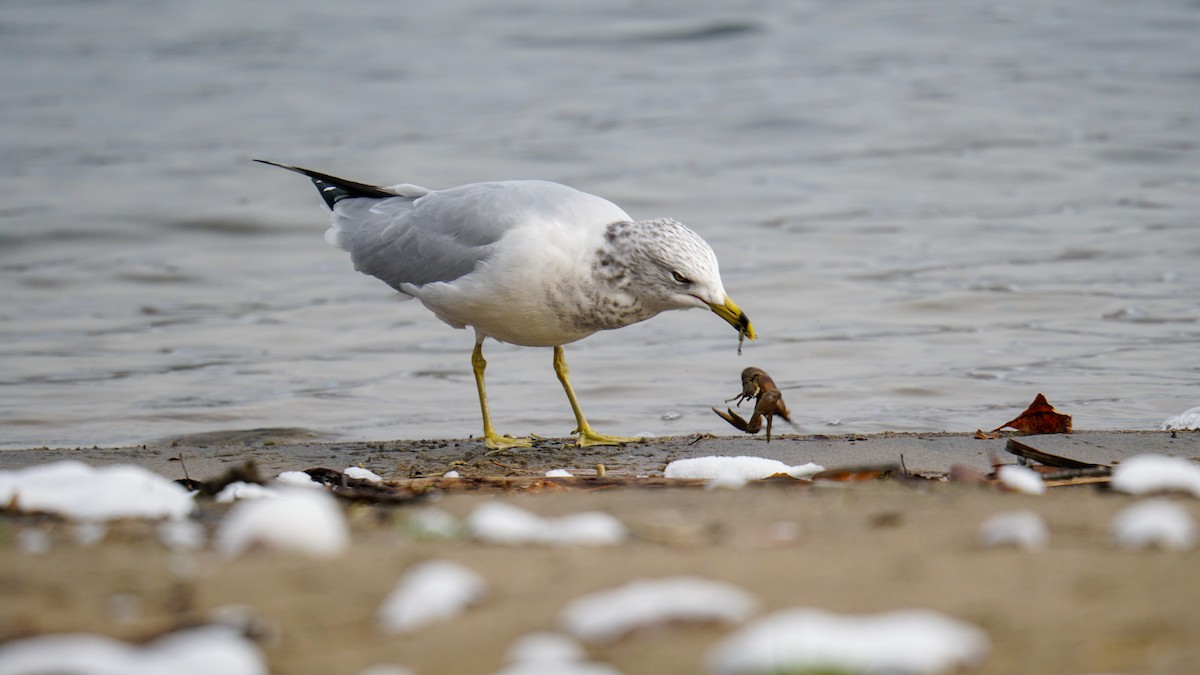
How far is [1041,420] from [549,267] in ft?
6.63

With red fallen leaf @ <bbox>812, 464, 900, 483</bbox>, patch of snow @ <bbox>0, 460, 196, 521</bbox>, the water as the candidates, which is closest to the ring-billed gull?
the water

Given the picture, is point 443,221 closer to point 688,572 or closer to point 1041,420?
point 1041,420

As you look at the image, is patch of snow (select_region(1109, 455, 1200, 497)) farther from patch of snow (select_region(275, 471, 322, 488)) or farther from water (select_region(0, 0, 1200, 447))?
water (select_region(0, 0, 1200, 447))

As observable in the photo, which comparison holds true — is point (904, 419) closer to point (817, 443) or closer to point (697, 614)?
point (817, 443)

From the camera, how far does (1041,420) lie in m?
5.59

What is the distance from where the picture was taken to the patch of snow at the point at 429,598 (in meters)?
2.26

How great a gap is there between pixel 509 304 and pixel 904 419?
2.15 meters

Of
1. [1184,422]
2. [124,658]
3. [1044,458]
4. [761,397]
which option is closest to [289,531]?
[124,658]

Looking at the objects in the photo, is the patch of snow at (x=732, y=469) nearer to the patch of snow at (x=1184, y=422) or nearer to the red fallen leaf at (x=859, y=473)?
the red fallen leaf at (x=859, y=473)

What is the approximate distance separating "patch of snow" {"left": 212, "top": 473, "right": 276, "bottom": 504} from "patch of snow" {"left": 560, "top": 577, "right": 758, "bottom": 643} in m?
1.62

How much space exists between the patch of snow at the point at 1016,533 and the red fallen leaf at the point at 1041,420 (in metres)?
2.93

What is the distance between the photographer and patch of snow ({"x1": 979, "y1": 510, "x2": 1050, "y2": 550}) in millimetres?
2609

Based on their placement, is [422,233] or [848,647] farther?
[422,233]

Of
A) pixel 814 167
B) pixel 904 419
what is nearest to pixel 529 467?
pixel 904 419
